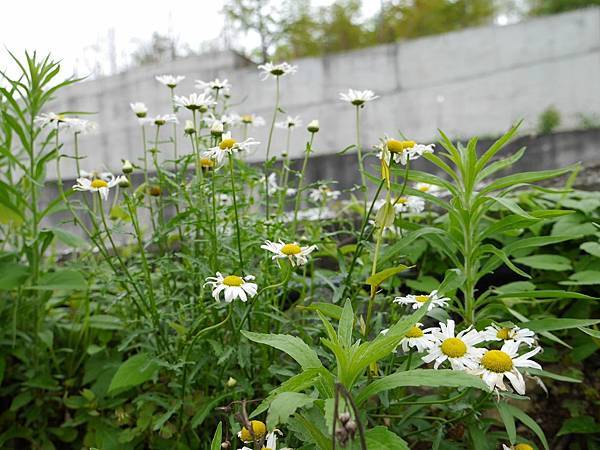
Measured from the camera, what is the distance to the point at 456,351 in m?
1.10

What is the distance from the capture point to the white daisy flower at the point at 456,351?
1.08 metres

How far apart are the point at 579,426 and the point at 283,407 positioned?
3.55 feet

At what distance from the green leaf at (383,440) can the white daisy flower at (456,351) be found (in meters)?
0.18

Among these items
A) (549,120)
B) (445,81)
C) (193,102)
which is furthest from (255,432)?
(445,81)

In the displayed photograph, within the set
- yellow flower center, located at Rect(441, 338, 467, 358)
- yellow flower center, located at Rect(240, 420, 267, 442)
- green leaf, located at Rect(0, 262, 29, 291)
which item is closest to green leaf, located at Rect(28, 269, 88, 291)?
green leaf, located at Rect(0, 262, 29, 291)

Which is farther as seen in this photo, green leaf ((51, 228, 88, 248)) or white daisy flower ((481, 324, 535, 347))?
green leaf ((51, 228, 88, 248))

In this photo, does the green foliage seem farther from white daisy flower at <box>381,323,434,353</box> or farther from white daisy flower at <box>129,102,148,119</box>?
white daisy flower at <box>381,323,434,353</box>

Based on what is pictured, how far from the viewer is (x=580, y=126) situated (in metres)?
7.86

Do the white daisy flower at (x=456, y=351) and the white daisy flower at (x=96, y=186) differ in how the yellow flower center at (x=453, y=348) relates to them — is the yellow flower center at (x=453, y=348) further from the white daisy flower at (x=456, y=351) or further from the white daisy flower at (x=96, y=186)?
the white daisy flower at (x=96, y=186)

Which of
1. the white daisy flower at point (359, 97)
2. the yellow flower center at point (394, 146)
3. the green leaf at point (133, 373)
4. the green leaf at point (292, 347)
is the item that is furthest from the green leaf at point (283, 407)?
the white daisy flower at point (359, 97)

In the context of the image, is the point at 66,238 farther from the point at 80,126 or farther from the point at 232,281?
the point at 232,281

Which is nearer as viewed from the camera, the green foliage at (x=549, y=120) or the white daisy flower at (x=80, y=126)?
the white daisy flower at (x=80, y=126)

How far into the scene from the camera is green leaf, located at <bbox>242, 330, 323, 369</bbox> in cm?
103

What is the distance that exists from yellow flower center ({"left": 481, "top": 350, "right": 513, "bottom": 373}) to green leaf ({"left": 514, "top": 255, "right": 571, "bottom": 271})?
2.56 ft
